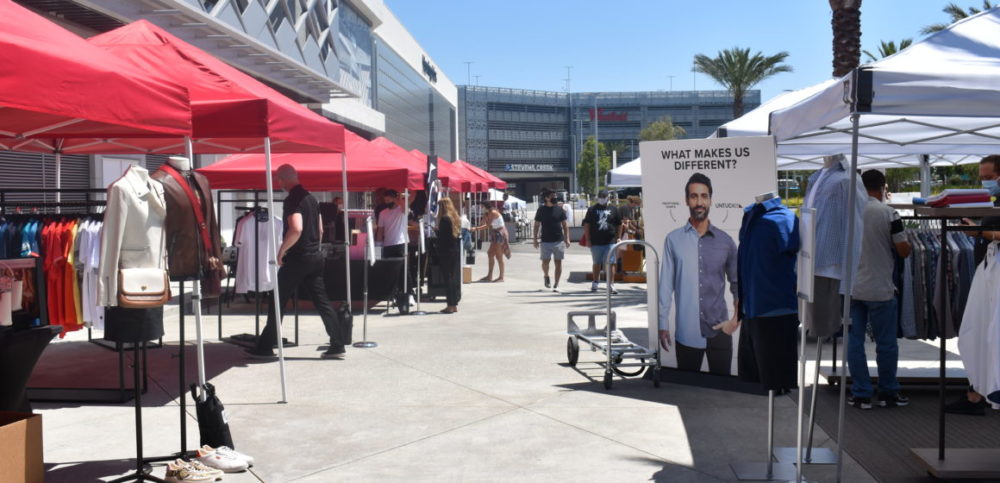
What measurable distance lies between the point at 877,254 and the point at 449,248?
25.7 ft

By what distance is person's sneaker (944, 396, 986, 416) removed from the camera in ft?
23.4

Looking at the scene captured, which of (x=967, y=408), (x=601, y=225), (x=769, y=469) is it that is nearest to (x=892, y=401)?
(x=967, y=408)

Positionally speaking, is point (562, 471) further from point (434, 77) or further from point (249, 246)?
point (434, 77)

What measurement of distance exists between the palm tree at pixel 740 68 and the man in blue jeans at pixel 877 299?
48.7m

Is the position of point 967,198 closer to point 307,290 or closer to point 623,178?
point 307,290

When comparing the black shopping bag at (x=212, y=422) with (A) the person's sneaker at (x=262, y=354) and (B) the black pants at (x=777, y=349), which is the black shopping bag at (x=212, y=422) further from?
(A) the person's sneaker at (x=262, y=354)

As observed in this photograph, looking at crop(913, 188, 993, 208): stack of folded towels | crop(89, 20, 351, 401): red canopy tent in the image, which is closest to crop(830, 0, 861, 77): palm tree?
crop(89, 20, 351, 401): red canopy tent

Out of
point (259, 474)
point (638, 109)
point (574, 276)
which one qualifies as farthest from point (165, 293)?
point (638, 109)

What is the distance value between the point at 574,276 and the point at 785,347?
16275 mm

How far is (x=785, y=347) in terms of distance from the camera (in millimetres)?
5352

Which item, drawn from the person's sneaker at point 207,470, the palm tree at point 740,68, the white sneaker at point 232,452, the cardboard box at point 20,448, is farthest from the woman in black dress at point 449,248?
the palm tree at point 740,68

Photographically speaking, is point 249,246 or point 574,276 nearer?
point 249,246

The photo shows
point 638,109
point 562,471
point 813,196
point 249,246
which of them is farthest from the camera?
point 638,109

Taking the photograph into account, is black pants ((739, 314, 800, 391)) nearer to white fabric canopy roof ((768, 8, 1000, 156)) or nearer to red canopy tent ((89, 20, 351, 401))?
white fabric canopy roof ((768, 8, 1000, 156))
